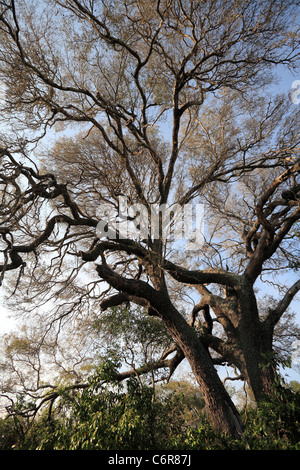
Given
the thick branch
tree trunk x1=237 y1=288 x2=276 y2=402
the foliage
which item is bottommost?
the foliage

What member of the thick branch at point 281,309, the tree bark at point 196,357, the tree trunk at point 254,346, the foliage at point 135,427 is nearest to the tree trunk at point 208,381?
the tree bark at point 196,357

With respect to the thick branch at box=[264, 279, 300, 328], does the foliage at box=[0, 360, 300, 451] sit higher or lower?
lower

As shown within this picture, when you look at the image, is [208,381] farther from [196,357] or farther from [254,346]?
[254,346]

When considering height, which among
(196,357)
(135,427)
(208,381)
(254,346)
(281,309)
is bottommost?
(135,427)

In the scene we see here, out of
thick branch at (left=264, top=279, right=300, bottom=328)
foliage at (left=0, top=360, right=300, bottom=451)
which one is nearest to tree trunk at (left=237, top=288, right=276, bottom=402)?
thick branch at (left=264, top=279, right=300, bottom=328)

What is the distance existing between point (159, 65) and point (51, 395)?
25.0ft

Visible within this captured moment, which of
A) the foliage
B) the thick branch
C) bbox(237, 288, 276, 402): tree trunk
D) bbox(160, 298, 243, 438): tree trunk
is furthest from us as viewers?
Result: the thick branch

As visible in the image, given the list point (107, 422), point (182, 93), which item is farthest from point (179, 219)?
point (107, 422)

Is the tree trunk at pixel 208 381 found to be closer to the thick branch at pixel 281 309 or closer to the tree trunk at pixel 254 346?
the tree trunk at pixel 254 346

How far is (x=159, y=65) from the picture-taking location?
641 cm

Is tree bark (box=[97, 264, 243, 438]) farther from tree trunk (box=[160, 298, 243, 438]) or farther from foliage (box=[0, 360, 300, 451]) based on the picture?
foliage (box=[0, 360, 300, 451])

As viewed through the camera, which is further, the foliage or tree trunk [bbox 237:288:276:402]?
tree trunk [bbox 237:288:276:402]

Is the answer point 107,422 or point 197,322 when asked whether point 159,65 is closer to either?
point 197,322

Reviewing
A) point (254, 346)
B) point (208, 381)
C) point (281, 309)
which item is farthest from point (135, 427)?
point (281, 309)
